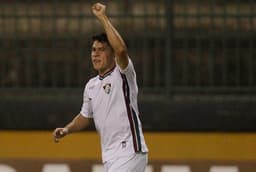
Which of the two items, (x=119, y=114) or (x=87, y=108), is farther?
(x=87, y=108)

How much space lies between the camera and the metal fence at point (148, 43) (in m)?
9.46

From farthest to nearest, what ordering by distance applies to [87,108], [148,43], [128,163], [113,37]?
[148,43] < [87,108] < [128,163] < [113,37]

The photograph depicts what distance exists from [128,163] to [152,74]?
8.42 feet

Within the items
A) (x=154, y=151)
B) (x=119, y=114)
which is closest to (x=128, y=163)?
(x=119, y=114)

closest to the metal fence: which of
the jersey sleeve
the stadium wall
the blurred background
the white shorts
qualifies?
the blurred background

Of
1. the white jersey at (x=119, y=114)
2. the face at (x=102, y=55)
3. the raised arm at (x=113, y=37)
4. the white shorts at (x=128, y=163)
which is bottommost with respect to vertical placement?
the white shorts at (x=128, y=163)

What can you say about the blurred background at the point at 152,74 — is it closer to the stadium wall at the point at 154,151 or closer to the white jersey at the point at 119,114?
the stadium wall at the point at 154,151

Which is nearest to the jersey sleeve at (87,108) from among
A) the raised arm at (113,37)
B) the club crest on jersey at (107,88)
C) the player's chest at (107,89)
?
the player's chest at (107,89)

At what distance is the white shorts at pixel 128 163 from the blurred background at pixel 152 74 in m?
2.00

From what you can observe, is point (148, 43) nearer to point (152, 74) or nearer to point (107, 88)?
point (152, 74)

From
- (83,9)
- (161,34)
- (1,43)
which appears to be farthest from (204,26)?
(1,43)

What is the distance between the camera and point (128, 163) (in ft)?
23.3

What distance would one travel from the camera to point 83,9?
957 cm

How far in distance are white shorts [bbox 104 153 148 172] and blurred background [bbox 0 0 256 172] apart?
6.57 feet
